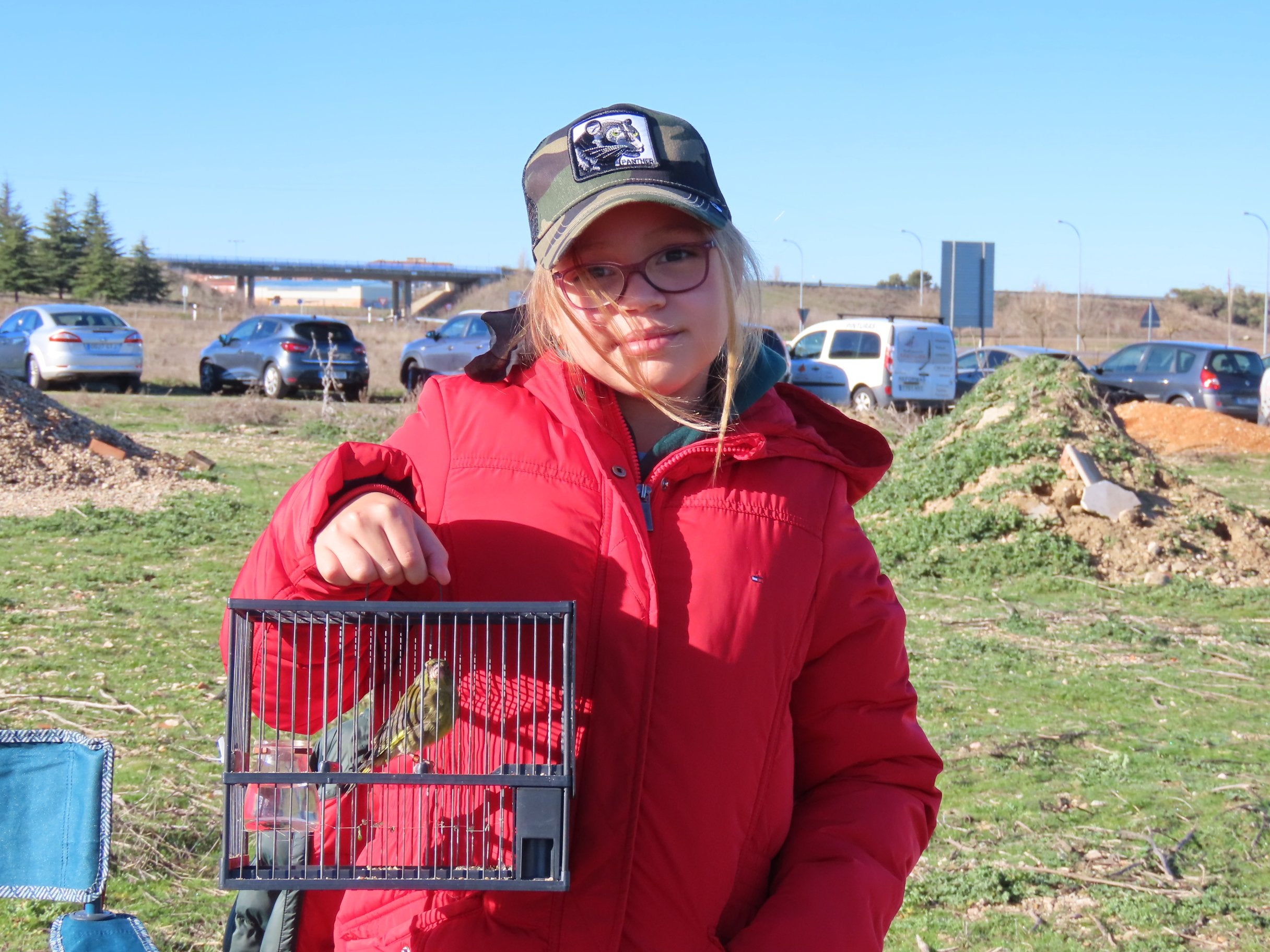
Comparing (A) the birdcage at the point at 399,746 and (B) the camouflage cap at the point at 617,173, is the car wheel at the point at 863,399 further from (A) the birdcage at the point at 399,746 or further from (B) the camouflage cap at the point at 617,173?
(A) the birdcage at the point at 399,746

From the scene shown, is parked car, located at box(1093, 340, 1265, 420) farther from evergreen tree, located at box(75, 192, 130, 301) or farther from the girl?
evergreen tree, located at box(75, 192, 130, 301)

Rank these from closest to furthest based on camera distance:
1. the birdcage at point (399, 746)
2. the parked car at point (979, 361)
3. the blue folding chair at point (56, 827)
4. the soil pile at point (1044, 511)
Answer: the birdcage at point (399, 746), the blue folding chair at point (56, 827), the soil pile at point (1044, 511), the parked car at point (979, 361)

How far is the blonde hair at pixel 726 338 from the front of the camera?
182 cm

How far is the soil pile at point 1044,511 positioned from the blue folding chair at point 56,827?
755cm

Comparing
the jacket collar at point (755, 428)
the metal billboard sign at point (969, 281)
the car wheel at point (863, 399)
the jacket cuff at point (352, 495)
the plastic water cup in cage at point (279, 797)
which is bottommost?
the plastic water cup in cage at point (279, 797)

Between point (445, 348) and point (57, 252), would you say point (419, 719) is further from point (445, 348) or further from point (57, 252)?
point (57, 252)

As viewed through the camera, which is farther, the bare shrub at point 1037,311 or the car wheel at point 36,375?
the bare shrub at point 1037,311

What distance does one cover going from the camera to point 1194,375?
2173cm

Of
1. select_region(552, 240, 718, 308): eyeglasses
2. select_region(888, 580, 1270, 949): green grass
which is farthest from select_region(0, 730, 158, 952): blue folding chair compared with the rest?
select_region(888, 580, 1270, 949): green grass

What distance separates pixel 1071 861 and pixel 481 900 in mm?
3101

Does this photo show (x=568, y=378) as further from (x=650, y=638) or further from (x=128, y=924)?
(x=128, y=924)

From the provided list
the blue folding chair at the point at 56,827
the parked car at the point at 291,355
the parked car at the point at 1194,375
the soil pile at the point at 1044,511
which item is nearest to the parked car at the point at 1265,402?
the parked car at the point at 1194,375

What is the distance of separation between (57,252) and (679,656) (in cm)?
6082

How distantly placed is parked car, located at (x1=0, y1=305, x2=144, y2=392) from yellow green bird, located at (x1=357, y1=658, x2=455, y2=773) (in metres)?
20.9
